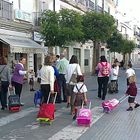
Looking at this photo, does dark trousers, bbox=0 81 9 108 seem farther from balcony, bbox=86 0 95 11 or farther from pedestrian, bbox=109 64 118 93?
balcony, bbox=86 0 95 11

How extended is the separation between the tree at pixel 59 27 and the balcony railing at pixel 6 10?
2.60m

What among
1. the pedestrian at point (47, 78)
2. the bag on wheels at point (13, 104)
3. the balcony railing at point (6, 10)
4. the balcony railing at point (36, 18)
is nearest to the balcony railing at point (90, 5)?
the balcony railing at point (36, 18)

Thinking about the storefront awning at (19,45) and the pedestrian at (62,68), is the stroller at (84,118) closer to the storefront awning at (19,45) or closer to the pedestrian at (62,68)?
the pedestrian at (62,68)

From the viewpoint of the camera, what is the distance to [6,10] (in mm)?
23734

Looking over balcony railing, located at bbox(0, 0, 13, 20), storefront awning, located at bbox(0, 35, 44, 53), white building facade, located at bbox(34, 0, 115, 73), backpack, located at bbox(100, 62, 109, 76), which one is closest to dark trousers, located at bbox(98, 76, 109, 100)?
backpack, located at bbox(100, 62, 109, 76)

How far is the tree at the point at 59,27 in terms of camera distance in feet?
84.8

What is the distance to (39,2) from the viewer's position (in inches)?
1173

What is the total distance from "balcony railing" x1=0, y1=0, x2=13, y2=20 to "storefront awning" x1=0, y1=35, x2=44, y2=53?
1.19 m

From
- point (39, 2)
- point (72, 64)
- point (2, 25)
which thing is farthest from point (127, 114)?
point (39, 2)

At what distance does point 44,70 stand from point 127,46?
5133cm

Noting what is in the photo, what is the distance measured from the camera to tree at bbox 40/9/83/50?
2584cm

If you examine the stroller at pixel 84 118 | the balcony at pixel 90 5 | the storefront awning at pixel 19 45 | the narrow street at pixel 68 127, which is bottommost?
the narrow street at pixel 68 127

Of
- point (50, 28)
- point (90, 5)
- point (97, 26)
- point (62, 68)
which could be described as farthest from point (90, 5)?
point (62, 68)

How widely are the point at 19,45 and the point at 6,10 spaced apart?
2.39m
